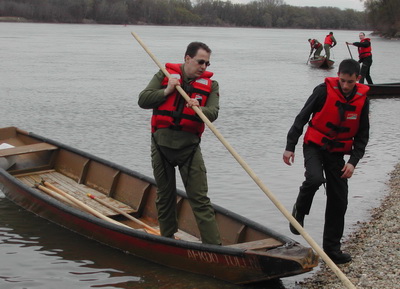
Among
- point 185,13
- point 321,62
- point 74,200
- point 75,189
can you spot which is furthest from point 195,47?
point 185,13

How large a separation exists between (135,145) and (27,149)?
13.4 feet

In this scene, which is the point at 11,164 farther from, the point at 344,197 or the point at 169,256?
the point at 344,197

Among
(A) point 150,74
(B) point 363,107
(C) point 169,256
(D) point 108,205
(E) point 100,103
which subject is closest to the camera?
(B) point 363,107

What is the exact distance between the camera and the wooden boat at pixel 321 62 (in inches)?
1289

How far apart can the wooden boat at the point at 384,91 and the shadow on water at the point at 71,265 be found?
13926 millimetres

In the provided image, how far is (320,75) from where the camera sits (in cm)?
3070

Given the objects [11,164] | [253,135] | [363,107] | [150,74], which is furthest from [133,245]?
[150,74]

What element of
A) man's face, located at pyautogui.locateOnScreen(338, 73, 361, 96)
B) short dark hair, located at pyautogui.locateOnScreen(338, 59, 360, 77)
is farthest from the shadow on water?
short dark hair, located at pyautogui.locateOnScreen(338, 59, 360, 77)

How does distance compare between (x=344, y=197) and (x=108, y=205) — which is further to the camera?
(x=108, y=205)

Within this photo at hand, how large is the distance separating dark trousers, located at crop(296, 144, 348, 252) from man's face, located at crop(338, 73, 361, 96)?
59 cm

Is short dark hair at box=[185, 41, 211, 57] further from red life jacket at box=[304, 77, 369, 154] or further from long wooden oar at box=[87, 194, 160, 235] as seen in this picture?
long wooden oar at box=[87, 194, 160, 235]

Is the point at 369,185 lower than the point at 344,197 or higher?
lower

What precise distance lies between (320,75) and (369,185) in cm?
2099

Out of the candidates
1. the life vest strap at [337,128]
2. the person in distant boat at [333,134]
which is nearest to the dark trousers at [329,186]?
the person in distant boat at [333,134]
